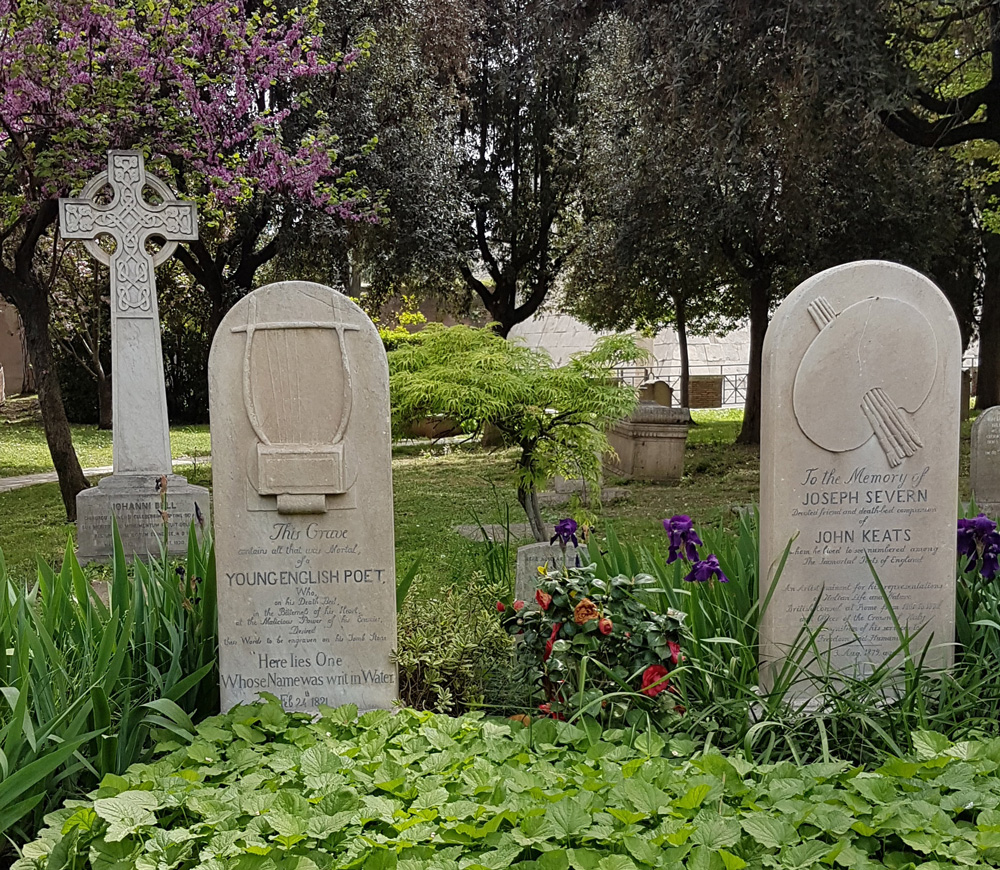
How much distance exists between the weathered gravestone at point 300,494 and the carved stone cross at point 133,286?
15.3 ft

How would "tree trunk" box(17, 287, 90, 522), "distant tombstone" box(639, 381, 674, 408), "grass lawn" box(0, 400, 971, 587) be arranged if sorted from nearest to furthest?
1. "grass lawn" box(0, 400, 971, 587)
2. "tree trunk" box(17, 287, 90, 522)
3. "distant tombstone" box(639, 381, 674, 408)

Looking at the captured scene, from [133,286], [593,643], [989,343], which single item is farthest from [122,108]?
[989,343]

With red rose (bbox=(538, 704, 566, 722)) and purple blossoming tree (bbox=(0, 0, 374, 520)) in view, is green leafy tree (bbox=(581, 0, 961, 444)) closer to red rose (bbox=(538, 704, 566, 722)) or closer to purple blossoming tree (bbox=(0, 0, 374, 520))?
purple blossoming tree (bbox=(0, 0, 374, 520))

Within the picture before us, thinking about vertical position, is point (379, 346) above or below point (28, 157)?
below

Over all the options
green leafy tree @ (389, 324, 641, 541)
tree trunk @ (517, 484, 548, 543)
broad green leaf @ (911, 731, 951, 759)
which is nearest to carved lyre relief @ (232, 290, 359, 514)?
broad green leaf @ (911, 731, 951, 759)

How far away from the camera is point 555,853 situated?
2264 millimetres

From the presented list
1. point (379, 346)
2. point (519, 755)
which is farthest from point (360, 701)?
point (379, 346)

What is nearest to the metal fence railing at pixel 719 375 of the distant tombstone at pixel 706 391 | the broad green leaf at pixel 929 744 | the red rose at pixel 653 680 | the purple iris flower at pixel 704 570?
the distant tombstone at pixel 706 391

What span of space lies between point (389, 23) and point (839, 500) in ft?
39.4

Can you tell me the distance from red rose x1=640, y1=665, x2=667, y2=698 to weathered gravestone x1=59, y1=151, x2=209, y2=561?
5.49m

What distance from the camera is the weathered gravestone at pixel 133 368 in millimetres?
7832

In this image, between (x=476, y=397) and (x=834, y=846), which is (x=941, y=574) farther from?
(x=476, y=397)

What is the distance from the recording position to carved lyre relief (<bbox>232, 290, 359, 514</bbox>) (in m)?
3.54

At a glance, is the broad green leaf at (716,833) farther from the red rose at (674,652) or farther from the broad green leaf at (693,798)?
the red rose at (674,652)
